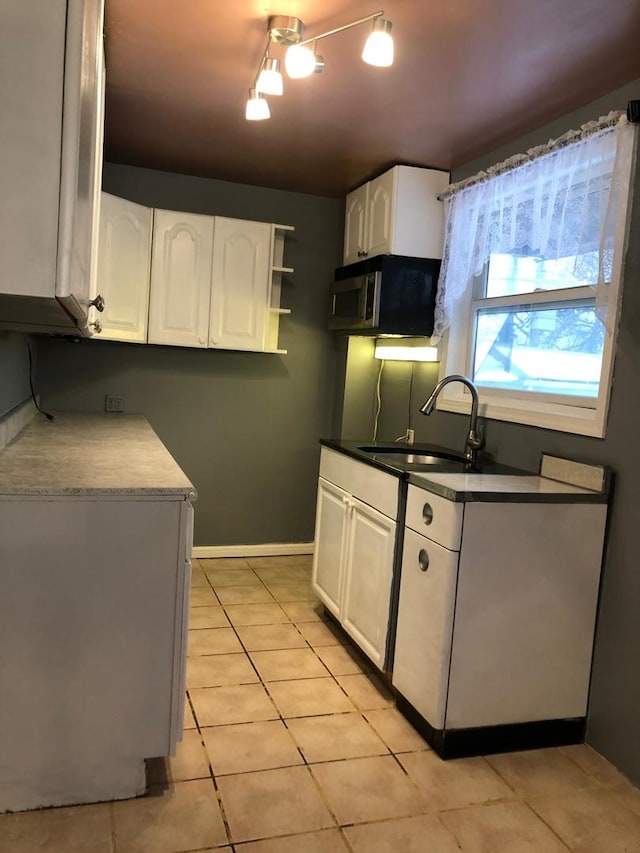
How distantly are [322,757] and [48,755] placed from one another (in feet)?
2.71

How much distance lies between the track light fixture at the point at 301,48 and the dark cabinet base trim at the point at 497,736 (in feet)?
6.63

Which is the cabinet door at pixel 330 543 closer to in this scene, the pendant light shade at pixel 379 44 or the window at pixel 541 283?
the window at pixel 541 283

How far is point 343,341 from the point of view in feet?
13.8

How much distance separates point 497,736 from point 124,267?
275cm

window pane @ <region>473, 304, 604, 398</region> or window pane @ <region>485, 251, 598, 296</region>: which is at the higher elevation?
window pane @ <region>485, 251, 598, 296</region>

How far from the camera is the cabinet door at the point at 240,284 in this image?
149 inches

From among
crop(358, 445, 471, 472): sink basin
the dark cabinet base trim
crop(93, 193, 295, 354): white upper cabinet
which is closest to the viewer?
the dark cabinet base trim

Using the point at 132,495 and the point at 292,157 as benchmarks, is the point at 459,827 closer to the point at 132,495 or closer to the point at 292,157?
the point at 132,495

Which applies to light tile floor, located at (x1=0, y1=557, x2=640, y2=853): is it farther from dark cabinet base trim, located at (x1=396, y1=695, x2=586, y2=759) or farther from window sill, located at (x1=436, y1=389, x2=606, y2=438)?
window sill, located at (x1=436, y1=389, x2=606, y2=438)

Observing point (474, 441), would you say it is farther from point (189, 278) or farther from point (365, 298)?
point (189, 278)

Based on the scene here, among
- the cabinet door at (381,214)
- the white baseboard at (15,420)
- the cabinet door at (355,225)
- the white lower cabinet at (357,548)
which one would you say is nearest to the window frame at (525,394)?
the cabinet door at (381,214)

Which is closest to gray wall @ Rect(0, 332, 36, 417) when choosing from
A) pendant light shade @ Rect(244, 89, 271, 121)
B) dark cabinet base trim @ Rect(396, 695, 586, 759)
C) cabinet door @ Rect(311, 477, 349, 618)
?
pendant light shade @ Rect(244, 89, 271, 121)

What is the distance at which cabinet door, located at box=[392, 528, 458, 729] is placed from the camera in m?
2.19

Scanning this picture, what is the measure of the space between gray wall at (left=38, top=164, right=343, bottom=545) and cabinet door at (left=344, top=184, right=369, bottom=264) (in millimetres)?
335
